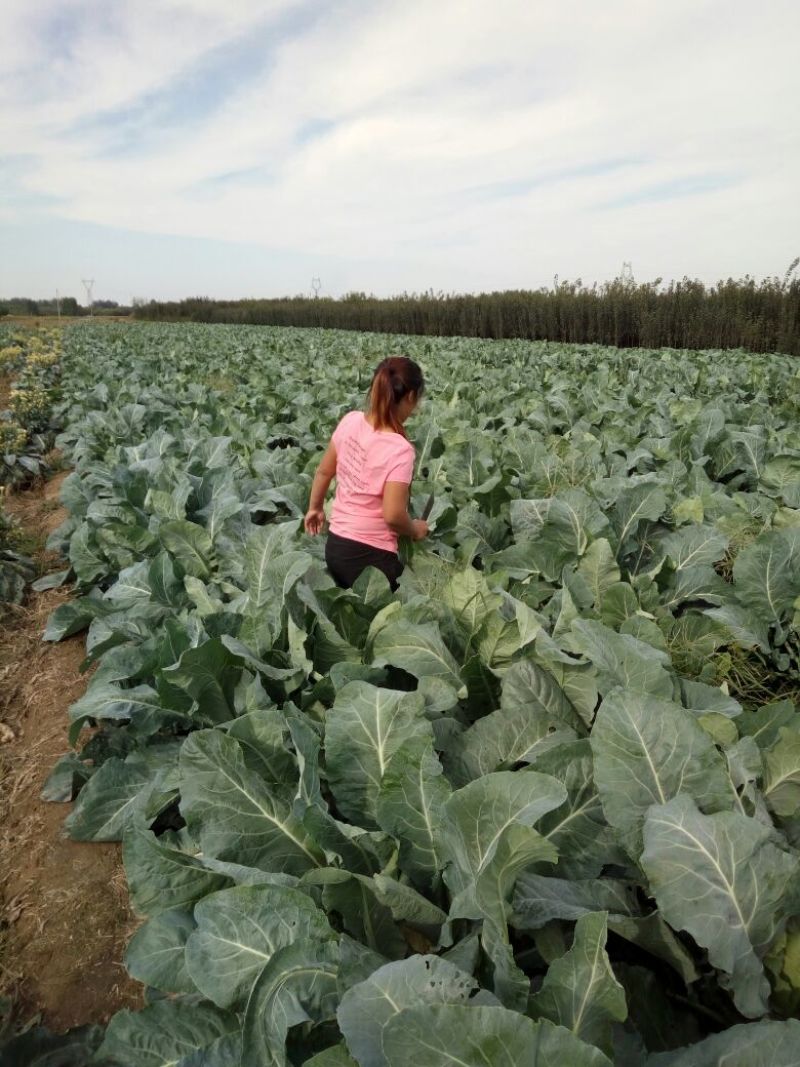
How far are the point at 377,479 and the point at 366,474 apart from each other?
0.06m

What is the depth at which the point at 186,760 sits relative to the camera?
1.61 m

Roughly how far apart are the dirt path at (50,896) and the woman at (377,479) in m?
1.63

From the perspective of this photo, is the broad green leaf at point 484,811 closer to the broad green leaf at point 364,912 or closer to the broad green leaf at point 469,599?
the broad green leaf at point 364,912

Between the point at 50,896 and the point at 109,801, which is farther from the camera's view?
the point at 50,896

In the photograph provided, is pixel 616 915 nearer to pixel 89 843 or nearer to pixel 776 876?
pixel 776 876

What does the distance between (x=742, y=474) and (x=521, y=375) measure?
5580mm

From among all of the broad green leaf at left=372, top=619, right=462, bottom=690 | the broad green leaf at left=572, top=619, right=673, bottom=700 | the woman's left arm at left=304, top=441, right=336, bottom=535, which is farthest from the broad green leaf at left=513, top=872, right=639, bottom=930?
the woman's left arm at left=304, top=441, right=336, bottom=535

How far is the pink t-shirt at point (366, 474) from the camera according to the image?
322cm

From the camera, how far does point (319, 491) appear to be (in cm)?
387

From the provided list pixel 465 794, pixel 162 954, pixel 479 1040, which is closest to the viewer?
pixel 479 1040

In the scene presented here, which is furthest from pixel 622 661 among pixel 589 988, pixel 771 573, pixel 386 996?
pixel 771 573

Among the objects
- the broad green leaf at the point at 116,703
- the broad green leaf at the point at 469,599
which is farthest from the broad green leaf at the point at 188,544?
the broad green leaf at the point at 469,599

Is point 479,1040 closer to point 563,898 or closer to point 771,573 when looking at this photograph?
point 563,898

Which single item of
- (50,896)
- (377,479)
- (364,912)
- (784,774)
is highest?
(377,479)
